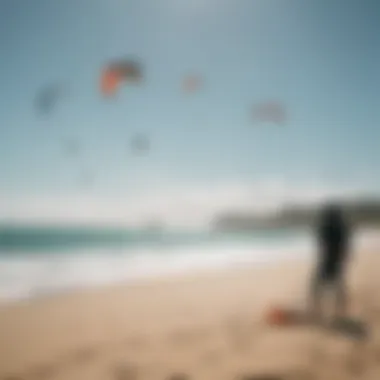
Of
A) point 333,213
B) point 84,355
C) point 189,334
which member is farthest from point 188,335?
point 333,213

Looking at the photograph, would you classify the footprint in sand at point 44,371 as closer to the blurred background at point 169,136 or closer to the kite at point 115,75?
the blurred background at point 169,136

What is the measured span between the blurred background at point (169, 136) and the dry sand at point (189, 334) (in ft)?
0.28

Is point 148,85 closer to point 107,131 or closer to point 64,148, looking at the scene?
point 107,131

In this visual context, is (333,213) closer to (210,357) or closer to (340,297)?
(340,297)

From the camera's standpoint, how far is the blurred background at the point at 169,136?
179 cm

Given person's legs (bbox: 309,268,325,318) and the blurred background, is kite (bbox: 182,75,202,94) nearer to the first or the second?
the blurred background

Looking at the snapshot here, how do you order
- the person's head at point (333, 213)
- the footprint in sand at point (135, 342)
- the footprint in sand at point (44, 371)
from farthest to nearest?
the person's head at point (333, 213)
the footprint in sand at point (135, 342)
the footprint in sand at point (44, 371)

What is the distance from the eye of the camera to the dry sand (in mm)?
1656

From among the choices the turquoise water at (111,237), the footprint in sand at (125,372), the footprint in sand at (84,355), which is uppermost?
the turquoise water at (111,237)

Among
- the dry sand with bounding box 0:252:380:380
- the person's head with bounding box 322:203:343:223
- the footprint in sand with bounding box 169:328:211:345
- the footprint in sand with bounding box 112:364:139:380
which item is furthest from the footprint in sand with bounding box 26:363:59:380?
the person's head with bounding box 322:203:343:223

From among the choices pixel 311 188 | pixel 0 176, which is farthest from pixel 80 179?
pixel 311 188

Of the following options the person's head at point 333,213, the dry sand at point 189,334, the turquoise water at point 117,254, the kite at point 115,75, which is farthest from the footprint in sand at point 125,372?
the kite at point 115,75

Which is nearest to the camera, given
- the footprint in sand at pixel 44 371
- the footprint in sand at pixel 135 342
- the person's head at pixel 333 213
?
the footprint in sand at pixel 44 371

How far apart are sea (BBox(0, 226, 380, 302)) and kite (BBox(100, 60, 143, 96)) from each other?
0.49 m
